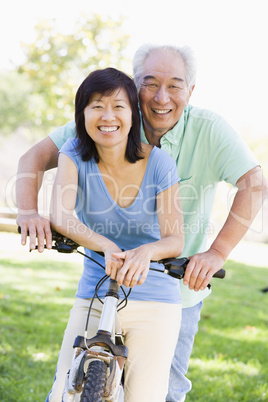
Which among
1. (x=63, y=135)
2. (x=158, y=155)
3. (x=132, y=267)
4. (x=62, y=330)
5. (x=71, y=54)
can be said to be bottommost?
(x=62, y=330)

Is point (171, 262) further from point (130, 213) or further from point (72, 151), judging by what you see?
point (72, 151)

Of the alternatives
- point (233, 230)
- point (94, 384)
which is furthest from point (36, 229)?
point (233, 230)

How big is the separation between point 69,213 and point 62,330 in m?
2.83

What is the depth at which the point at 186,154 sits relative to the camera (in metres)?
2.91

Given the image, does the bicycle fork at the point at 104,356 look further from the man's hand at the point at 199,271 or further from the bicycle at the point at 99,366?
the man's hand at the point at 199,271

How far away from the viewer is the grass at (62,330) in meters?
3.68

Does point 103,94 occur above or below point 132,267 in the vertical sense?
above

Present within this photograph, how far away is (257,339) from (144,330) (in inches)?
124

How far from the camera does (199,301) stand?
3.02 meters

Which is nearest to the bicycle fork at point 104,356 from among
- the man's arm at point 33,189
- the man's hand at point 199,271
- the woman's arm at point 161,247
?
the woman's arm at point 161,247

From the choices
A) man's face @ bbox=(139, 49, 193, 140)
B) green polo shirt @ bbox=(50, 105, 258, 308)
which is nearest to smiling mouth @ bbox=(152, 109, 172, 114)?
man's face @ bbox=(139, 49, 193, 140)

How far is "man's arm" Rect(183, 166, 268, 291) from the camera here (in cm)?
217

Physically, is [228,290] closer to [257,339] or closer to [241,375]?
[257,339]

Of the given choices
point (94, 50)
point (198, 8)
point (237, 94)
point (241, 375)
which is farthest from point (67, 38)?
point (241, 375)
